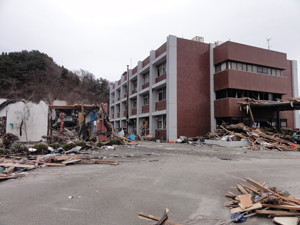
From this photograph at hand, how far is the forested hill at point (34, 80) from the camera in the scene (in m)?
47.0

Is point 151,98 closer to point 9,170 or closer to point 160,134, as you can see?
point 160,134

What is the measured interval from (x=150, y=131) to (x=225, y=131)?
9.59m

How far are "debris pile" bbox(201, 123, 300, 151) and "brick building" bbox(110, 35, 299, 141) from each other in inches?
91.4

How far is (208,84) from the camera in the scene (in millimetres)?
24922

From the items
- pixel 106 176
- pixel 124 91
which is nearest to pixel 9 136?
pixel 106 176

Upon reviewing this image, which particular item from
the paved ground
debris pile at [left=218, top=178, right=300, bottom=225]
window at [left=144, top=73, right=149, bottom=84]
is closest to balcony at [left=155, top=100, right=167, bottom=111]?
window at [left=144, top=73, right=149, bottom=84]

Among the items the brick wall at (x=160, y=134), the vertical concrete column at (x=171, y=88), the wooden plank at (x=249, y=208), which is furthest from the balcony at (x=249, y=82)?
the wooden plank at (x=249, y=208)

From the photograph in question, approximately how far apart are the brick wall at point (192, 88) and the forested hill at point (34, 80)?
28971 millimetres

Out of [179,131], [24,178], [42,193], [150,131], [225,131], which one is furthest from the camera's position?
[150,131]

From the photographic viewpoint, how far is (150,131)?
2677 centimetres

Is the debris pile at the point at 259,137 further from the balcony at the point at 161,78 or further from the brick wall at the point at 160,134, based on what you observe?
the balcony at the point at 161,78

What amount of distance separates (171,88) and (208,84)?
5173mm

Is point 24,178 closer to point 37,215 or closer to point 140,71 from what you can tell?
point 37,215

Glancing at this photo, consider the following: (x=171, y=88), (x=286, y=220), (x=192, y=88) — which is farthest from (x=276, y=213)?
(x=192, y=88)
